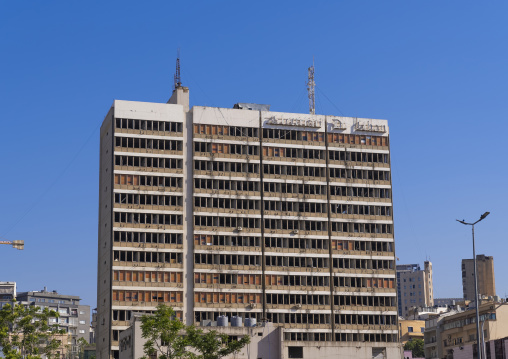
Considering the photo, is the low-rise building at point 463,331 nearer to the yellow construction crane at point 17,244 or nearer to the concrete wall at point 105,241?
the concrete wall at point 105,241

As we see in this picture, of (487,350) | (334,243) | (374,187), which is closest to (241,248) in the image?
(334,243)

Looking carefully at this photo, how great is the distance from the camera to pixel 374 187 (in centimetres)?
15500

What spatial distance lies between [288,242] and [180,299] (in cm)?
2183

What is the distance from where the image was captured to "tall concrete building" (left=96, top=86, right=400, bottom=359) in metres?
140

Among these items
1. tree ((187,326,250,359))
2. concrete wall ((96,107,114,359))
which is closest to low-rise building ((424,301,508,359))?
tree ((187,326,250,359))

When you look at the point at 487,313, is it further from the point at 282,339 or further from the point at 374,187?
the point at 282,339

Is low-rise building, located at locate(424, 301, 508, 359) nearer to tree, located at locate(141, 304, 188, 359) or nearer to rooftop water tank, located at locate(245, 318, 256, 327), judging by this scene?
rooftop water tank, located at locate(245, 318, 256, 327)

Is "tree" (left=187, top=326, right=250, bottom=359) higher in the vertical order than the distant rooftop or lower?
lower

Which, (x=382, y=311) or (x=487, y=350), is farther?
(x=382, y=311)

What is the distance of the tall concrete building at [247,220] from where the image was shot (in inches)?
5502

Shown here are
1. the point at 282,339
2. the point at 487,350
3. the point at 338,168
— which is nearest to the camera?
the point at 282,339

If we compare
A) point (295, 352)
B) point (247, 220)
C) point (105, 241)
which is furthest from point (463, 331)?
point (105, 241)

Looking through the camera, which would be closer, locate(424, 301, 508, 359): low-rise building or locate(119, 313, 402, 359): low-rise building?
locate(119, 313, 402, 359): low-rise building

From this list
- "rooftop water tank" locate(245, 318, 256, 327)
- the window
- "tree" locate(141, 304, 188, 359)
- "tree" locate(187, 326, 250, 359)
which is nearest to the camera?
"tree" locate(141, 304, 188, 359)
